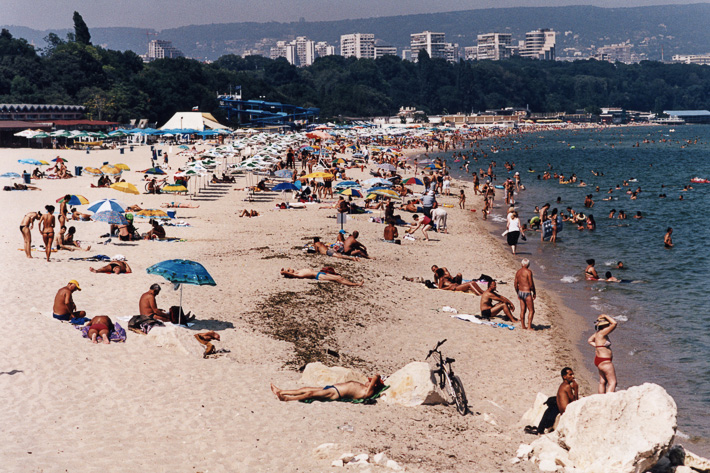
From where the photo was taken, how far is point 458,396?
9867 mm

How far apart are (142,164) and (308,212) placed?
23485 millimetres

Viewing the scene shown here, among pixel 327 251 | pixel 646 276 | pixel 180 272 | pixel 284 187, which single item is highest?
pixel 284 187

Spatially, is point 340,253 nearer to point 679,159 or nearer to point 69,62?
point 679,159

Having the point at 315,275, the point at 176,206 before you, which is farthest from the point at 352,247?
the point at 176,206

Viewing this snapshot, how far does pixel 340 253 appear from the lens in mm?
18641

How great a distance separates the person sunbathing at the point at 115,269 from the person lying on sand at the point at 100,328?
4327 millimetres

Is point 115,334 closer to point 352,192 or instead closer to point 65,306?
point 65,306

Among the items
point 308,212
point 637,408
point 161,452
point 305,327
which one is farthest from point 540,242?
point 161,452

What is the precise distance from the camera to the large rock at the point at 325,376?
389 inches

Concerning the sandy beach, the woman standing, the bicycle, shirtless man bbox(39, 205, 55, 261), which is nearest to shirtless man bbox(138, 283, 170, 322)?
the sandy beach

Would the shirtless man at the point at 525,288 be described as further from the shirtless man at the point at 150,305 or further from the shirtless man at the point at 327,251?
the shirtless man at the point at 150,305

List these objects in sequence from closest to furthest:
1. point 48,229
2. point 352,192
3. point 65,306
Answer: point 65,306 → point 48,229 → point 352,192

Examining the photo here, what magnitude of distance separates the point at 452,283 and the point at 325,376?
793 centimetres

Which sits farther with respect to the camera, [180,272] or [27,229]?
[27,229]
